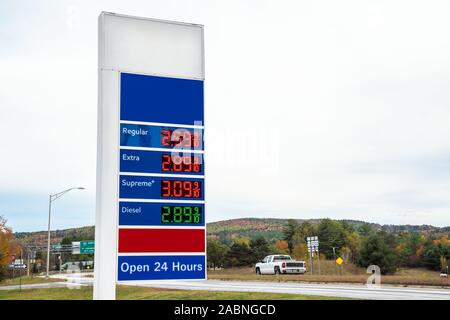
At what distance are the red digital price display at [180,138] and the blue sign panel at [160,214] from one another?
1329 millimetres

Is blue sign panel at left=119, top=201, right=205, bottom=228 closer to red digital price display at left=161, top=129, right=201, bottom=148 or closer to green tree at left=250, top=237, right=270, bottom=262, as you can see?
red digital price display at left=161, top=129, right=201, bottom=148

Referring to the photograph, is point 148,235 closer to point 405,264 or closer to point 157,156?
point 157,156

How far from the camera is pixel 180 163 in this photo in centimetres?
1331

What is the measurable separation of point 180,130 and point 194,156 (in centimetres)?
66

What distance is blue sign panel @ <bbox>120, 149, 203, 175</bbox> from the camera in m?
13.0

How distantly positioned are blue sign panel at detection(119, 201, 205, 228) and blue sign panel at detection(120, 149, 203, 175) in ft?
2.44

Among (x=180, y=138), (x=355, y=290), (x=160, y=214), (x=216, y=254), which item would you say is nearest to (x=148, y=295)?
(x=355, y=290)

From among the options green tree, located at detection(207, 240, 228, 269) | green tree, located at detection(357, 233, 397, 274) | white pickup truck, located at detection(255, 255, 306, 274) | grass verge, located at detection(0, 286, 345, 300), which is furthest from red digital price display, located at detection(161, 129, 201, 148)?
green tree, located at detection(207, 240, 228, 269)

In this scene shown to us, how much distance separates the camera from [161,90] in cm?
1359

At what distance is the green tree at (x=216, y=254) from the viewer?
58.9 meters

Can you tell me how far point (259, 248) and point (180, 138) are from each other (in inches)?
1875

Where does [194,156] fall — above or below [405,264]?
above

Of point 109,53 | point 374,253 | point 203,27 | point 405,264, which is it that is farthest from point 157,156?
point 405,264

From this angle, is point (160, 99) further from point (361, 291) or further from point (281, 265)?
point (281, 265)
